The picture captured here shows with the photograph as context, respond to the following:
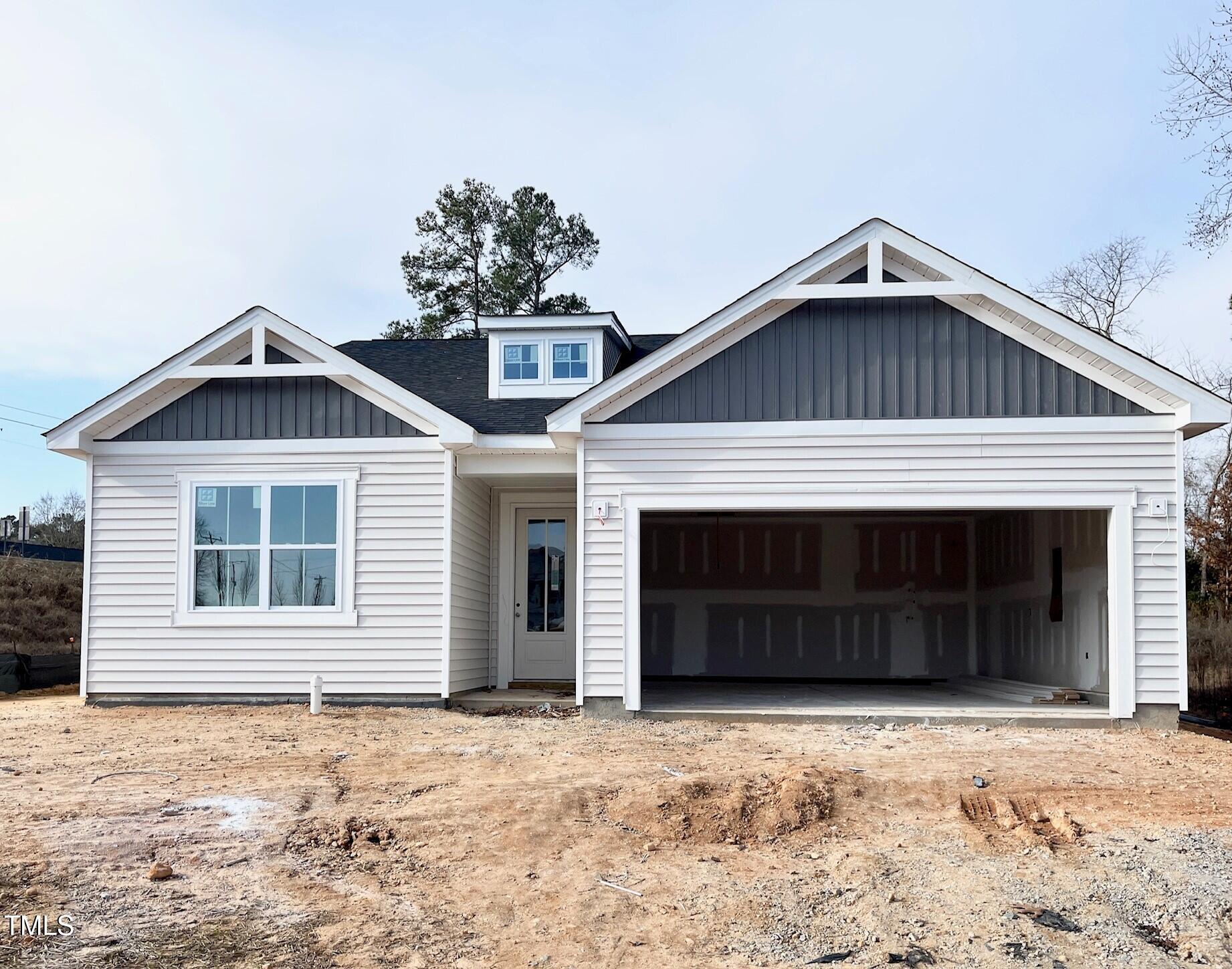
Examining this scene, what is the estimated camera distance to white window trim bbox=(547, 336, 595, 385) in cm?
1562

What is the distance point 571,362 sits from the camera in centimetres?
1570

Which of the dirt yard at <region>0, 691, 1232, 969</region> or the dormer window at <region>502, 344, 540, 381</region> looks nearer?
the dirt yard at <region>0, 691, 1232, 969</region>

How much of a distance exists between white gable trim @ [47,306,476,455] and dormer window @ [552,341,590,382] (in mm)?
3128

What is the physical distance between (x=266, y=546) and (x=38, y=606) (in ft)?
40.1

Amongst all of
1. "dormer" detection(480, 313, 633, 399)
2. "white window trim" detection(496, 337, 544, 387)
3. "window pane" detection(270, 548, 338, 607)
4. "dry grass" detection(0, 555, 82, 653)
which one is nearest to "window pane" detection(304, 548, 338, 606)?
"window pane" detection(270, 548, 338, 607)

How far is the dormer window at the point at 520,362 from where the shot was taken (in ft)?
51.4

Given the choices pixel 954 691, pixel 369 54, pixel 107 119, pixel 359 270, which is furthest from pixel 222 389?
pixel 359 270

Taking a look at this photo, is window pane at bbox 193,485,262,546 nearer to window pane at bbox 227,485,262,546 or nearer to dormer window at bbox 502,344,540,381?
window pane at bbox 227,485,262,546

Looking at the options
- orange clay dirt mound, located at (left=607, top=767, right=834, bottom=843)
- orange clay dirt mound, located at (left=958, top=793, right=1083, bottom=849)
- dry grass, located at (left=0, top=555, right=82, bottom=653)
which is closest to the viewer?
orange clay dirt mound, located at (left=958, top=793, right=1083, bottom=849)

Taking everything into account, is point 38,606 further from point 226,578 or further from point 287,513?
point 287,513

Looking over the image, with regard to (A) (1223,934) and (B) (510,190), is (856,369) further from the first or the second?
(B) (510,190)

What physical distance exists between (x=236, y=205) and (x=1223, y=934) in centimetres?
1973

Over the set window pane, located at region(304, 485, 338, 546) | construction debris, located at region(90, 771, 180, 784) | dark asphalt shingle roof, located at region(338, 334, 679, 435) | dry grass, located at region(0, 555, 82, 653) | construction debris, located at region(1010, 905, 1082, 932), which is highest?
dark asphalt shingle roof, located at region(338, 334, 679, 435)

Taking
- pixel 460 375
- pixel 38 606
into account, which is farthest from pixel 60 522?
pixel 460 375
